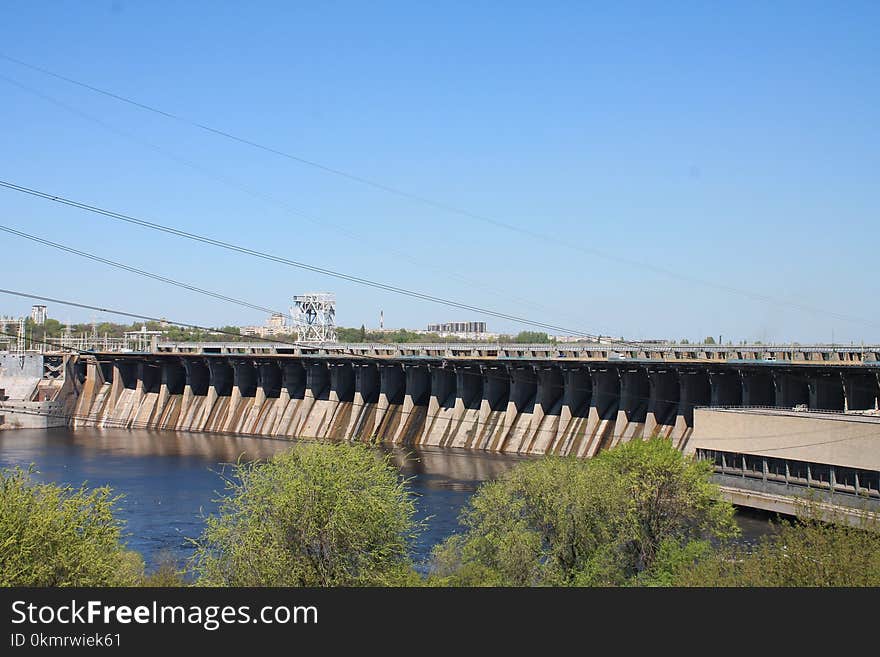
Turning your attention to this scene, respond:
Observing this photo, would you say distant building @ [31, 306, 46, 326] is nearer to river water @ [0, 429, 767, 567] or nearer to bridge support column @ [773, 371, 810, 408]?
river water @ [0, 429, 767, 567]

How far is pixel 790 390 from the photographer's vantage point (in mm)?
48625

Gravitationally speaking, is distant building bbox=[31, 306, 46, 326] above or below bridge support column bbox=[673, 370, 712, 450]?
above

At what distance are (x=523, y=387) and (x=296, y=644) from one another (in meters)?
49.5

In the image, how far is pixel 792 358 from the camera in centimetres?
5488

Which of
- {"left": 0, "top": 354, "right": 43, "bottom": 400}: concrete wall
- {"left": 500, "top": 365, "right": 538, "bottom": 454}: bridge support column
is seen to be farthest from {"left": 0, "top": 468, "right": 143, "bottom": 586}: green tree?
{"left": 0, "top": 354, "right": 43, "bottom": 400}: concrete wall

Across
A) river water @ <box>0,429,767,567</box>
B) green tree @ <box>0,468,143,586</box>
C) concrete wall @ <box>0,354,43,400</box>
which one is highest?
concrete wall @ <box>0,354,43,400</box>

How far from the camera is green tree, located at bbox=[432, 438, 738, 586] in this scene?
23.4 m

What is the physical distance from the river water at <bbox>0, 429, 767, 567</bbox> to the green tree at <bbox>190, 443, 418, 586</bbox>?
688 cm

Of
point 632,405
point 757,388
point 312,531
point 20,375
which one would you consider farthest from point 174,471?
point 20,375

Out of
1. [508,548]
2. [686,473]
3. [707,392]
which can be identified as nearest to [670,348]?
[707,392]

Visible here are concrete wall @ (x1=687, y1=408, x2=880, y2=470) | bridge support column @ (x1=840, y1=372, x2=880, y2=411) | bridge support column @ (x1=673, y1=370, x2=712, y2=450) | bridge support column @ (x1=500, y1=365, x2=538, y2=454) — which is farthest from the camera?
bridge support column @ (x1=500, y1=365, x2=538, y2=454)

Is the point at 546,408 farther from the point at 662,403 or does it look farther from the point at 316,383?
the point at 316,383

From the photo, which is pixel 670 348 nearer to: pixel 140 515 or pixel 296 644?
pixel 140 515

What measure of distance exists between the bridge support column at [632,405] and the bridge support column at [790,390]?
24.5ft
